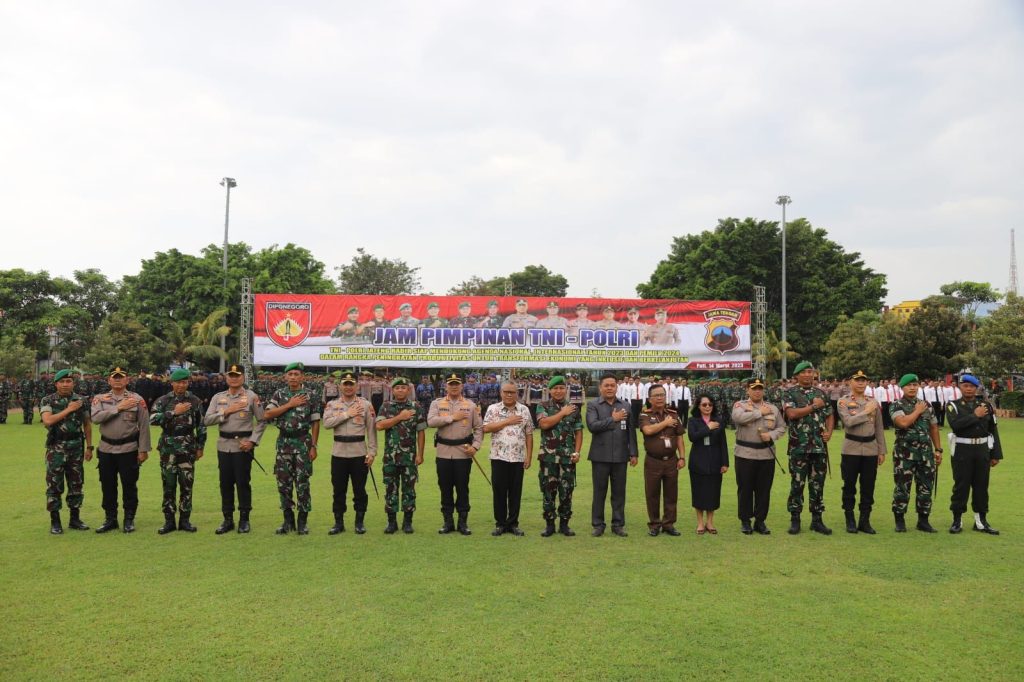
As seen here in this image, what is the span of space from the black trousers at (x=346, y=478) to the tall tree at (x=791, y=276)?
35.3 meters

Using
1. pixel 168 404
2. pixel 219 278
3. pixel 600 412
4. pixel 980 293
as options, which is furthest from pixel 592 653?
pixel 980 293

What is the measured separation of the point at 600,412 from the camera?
7.35 m

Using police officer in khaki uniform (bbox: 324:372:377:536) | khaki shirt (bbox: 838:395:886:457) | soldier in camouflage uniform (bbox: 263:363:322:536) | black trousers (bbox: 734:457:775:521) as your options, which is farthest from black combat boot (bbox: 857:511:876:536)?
soldier in camouflage uniform (bbox: 263:363:322:536)

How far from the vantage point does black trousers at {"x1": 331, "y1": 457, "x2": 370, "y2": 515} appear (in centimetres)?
720

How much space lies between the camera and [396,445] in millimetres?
7281

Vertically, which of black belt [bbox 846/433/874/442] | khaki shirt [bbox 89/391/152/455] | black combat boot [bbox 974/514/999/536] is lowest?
black combat boot [bbox 974/514/999/536]

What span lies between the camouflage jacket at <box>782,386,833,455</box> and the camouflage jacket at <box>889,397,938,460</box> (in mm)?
688

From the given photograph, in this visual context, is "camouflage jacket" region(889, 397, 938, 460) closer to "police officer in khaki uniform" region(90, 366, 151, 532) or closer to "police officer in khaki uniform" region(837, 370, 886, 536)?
"police officer in khaki uniform" region(837, 370, 886, 536)

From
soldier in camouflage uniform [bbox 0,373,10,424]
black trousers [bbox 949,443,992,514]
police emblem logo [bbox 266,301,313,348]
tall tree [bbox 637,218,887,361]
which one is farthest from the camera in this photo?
tall tree [bbox 637,218,887,361]

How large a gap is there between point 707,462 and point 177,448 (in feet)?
17.1

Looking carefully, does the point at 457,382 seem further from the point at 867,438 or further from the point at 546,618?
the point at 867,438

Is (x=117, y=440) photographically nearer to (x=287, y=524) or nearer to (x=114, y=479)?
(x=114, y=479)

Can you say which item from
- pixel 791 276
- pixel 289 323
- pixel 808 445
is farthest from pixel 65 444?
pixel 791 276

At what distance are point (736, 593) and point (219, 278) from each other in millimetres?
33289
